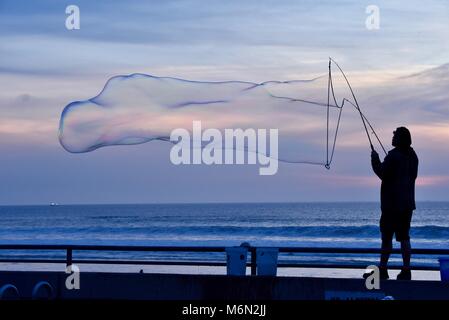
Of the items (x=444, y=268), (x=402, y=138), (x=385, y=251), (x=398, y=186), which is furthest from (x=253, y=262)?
(x=402, y=138)

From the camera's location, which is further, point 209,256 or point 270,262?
point 209,256

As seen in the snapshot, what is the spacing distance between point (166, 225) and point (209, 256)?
39632mm

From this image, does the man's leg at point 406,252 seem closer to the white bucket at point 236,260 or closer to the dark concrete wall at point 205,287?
the dark concrete wall at point 205,287

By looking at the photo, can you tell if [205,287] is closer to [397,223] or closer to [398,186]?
[397,223]

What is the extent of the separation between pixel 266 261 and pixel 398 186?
6.93ft

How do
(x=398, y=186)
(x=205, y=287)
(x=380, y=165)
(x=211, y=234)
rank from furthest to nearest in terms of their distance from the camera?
(x=211, y=234) < (x=398, y=186) < (x=380, y=165) < (x=205, y=287)

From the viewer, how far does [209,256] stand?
1547 inches

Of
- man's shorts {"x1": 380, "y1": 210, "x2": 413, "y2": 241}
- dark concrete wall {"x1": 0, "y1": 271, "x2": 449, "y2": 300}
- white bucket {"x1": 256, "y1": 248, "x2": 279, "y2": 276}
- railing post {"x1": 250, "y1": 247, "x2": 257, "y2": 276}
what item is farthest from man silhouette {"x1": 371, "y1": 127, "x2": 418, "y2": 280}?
railing post {"x1": 250, "y1": 247, "x2": 257, "y2": 276}

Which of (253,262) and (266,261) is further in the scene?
(253,262)

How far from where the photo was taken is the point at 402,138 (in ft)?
43.1

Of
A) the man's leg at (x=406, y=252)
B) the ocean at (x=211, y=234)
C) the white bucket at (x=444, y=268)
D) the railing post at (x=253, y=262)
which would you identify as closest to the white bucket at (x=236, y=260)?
the railing post at (x=253, y=262)
